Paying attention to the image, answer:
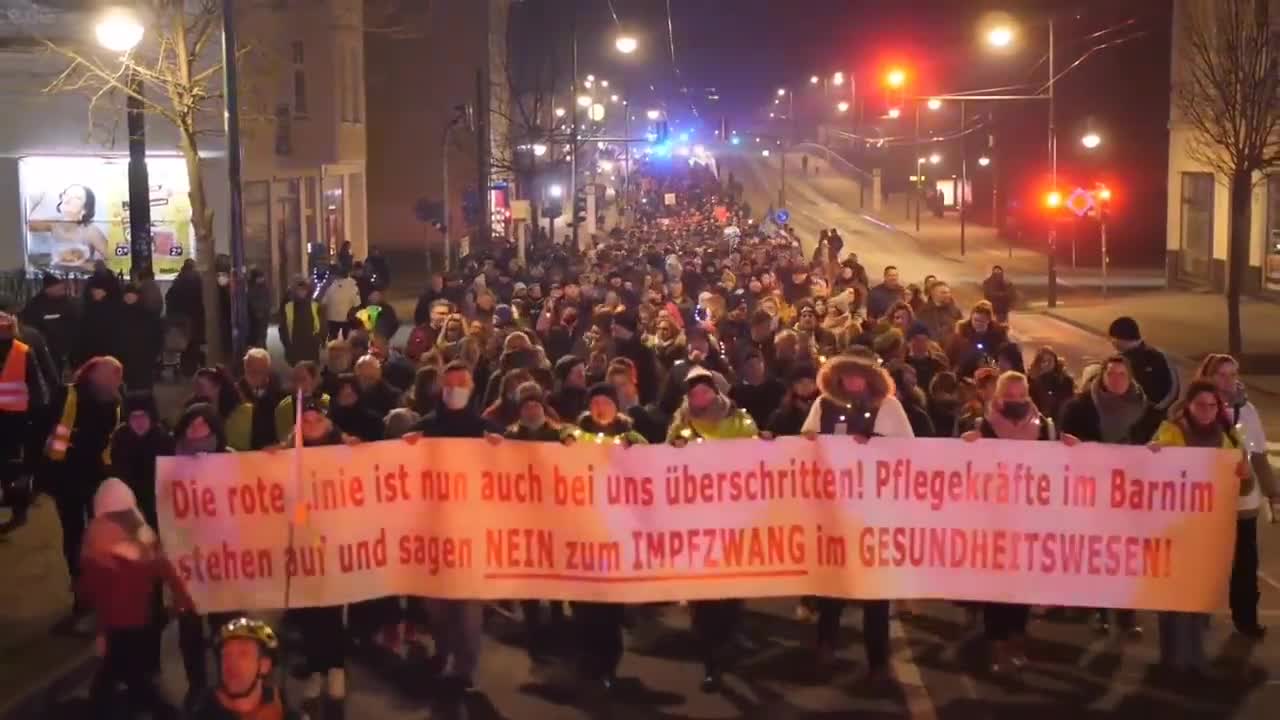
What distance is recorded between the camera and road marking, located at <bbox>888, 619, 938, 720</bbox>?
27.7 ft

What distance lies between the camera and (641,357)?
46.2 ft

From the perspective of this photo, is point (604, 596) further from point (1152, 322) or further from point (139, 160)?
point (1152, 322)

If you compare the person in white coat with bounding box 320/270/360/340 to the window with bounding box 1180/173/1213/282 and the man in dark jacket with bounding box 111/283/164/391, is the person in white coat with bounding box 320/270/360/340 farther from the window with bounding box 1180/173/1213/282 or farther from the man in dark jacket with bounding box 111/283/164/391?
the window with bounding box 1180/173/1213/282

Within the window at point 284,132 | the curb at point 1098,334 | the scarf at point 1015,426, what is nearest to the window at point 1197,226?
the curb at point 1098,334

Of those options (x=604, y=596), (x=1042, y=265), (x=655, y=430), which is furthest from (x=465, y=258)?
(x=1042, y=265)

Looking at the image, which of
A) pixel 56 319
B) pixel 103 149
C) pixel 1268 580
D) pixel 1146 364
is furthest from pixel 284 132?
pixel 1268 580

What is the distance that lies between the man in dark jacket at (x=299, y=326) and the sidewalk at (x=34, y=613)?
537cm

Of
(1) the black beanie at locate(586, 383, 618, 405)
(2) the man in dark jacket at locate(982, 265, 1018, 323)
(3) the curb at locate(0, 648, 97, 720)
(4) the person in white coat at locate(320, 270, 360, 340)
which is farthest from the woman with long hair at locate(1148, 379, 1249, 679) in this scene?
(4) the person in white coat at locate(320, 270, 360, 340)

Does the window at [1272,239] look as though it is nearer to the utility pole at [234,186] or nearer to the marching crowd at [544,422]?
the marching crowd at [544,422]

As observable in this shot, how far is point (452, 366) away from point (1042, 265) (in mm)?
50705

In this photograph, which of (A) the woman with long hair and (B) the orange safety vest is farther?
(B) the orange safety vest

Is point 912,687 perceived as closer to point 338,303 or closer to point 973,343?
point 973,343

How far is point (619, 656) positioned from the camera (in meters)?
9.06

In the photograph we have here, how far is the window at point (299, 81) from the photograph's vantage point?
3454 cm
